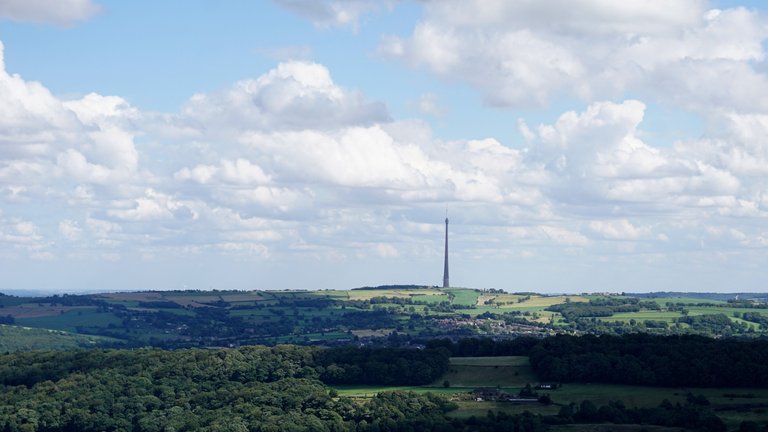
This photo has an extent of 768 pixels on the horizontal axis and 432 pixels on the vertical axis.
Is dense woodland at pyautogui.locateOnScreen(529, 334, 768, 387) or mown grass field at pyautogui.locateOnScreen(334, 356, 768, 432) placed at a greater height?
dense woodland at pyautogui.locateOnScreen(529, 334, 768, 387)

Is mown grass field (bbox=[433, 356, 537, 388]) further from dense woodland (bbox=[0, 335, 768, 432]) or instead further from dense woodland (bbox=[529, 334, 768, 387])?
dense woodland (bbox=[529, 334, 768, 387])

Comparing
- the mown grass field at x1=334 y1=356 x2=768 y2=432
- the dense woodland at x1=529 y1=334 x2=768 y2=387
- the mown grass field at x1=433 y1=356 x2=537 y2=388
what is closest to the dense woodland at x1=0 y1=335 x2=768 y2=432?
the dense woodland at x1=529 y1=334 x2=768 y2=387

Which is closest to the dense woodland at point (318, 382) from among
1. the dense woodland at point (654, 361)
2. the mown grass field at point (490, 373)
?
the dense woodland at point (654, 361)

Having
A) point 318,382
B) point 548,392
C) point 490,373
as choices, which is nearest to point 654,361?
point 548,392

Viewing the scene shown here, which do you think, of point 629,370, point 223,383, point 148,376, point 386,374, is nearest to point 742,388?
point 629,370

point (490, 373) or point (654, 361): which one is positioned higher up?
point (654, 361)

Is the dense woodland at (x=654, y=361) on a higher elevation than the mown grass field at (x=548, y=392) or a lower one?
higher

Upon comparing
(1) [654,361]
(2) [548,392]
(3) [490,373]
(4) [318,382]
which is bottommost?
(4) [318,382]

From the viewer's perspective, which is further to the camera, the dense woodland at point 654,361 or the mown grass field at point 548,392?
the dense woodland at point 654,361

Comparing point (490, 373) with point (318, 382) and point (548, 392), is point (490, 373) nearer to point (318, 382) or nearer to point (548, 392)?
point (548, 392)

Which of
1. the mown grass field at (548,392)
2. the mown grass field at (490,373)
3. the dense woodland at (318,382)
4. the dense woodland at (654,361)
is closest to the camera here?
the mown grass field at (548,392)

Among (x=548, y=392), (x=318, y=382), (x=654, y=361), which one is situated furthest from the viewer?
(x=318, y=382)

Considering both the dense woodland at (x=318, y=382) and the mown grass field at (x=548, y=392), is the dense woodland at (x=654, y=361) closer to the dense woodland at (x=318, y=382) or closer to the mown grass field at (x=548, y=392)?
the dense woodland at (x=318, y=382)
